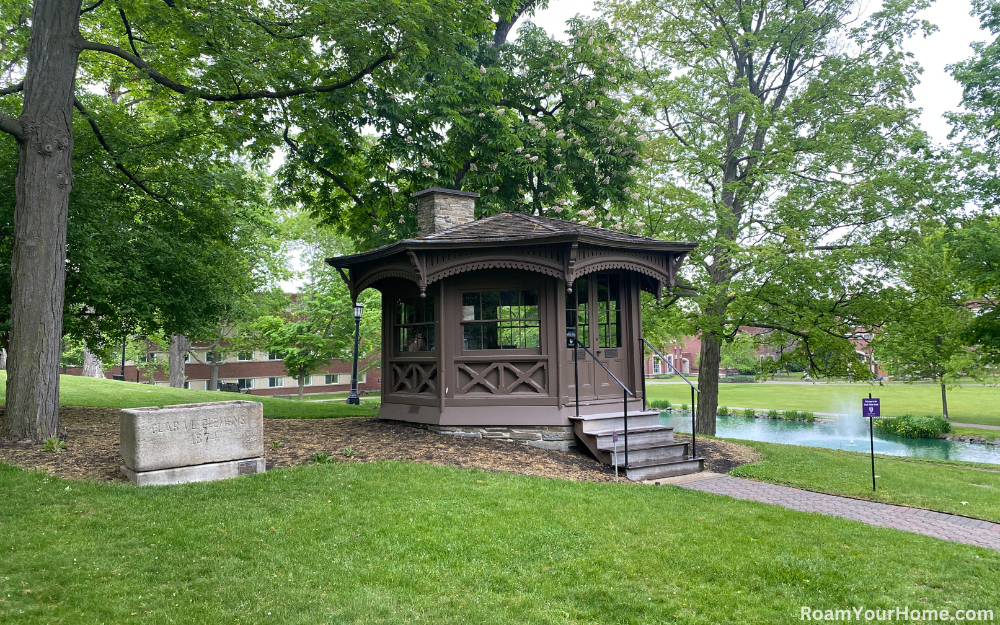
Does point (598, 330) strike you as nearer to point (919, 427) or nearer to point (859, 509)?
point (859, 509)

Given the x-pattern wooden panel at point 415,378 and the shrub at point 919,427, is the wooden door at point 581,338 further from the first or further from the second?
the shrub at point 919,427

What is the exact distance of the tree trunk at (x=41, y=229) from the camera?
26.7ft

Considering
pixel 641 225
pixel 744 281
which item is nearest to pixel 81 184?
pixel 641 225

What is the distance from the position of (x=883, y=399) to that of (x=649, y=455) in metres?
37.3

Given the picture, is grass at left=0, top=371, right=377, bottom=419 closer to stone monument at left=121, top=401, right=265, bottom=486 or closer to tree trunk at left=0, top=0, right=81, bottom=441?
tree trunk at left=0, top=0, right=81, bottom=441

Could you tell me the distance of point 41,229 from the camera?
8.27 meters

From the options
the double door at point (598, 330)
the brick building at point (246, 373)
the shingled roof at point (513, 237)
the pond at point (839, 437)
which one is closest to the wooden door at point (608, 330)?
the double door at point (598, 330)

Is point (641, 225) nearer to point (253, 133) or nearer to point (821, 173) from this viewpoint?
point (821, 173)

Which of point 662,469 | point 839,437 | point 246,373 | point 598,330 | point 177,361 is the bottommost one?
point 839,437

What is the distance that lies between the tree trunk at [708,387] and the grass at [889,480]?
5.45 metres

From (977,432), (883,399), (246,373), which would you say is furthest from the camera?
(246,373)

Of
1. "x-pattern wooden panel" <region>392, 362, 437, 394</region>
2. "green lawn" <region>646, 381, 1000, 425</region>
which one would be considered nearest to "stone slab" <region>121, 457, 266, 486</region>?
"x-pattern wooden panel" <region>392, 362, 437, 394</region>

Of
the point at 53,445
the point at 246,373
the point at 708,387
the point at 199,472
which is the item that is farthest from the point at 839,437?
the point at 246,373

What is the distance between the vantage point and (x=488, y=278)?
10.7 meters
